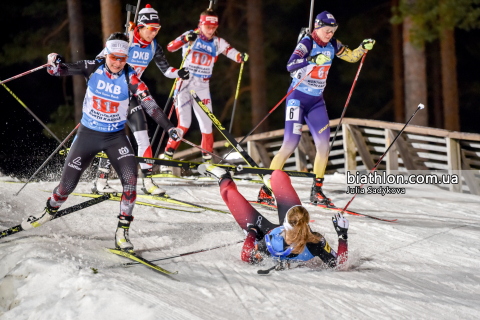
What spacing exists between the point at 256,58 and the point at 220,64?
3.30 metres

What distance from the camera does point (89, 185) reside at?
6.82m

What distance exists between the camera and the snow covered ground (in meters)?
3.12

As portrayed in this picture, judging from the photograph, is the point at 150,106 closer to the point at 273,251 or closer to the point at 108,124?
the point at 108,124

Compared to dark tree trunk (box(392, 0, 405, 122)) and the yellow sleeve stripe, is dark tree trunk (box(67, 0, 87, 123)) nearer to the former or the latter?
the yellow sleeve stripe

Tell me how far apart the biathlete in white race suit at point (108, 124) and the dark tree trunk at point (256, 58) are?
34.5 ft

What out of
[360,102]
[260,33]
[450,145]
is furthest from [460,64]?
[450,145]

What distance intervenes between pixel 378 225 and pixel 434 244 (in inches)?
26.4

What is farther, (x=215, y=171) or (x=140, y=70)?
(x=140, y=70)

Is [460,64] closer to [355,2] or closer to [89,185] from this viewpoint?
[355,2]

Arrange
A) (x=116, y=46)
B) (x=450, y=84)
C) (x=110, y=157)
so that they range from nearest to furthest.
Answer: (x=116, y=46) < (x=110, y=157) < (x=450, y=84)

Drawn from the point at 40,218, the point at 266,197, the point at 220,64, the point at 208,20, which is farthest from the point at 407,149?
the point at 220,64

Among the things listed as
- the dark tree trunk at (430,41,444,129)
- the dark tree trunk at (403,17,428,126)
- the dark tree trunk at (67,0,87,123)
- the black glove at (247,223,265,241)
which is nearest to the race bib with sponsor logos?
the black glove at (247,223,265,241)

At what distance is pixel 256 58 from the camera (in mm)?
14633

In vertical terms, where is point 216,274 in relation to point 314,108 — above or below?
below
